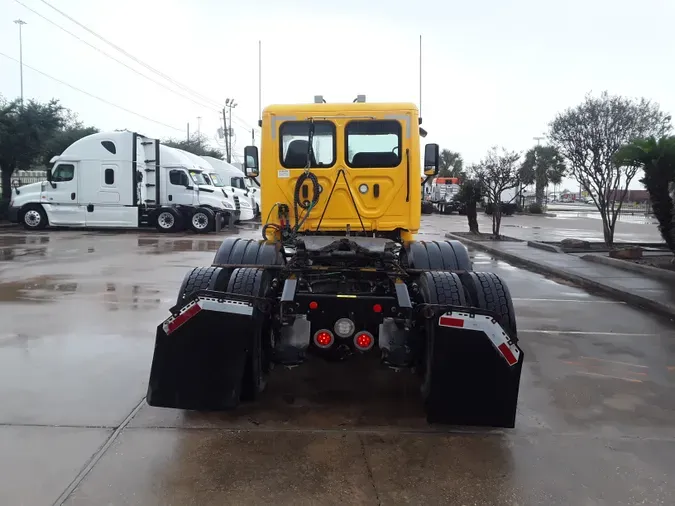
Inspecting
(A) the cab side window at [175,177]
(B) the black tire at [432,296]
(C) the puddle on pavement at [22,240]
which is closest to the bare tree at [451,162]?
(A) the cab side window at [175,177]

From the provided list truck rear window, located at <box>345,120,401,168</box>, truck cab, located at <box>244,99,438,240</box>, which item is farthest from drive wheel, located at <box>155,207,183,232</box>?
truck rear window, located at <box>345,120,401,168</box>

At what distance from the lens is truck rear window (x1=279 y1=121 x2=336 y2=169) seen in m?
6.95

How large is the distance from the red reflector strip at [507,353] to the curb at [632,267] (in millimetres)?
9069

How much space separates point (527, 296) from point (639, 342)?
3.20 metres

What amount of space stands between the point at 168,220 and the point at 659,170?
1788 centimetres

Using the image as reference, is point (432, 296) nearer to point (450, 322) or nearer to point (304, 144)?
point (450, 322)

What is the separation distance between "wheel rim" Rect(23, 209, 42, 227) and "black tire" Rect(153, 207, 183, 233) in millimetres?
4583

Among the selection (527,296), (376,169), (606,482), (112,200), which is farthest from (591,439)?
(112,200)

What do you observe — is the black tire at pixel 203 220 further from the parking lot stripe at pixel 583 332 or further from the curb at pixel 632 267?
the parking lot stripe at pixel 583 332

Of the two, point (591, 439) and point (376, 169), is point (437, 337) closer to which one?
point (591, 439)

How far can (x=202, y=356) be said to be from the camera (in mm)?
4305

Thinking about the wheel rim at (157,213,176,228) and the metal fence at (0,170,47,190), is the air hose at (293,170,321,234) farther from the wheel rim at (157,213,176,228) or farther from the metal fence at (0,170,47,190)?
the metal fence at (0,170,47,190)

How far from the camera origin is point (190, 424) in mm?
4520

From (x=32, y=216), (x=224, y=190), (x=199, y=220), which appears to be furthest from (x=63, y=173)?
(x=224, y=190)
